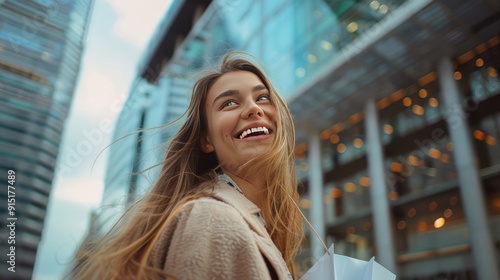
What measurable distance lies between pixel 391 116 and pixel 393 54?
1790 millimetres

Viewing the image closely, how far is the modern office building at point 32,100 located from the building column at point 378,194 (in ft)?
22.7

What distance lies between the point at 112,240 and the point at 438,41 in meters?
7.18

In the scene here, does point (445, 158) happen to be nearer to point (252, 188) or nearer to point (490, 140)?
point (490, 140)

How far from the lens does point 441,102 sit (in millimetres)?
7250

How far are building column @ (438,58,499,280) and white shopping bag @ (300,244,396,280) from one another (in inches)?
240

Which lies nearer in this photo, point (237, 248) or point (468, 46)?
point (237, 248)

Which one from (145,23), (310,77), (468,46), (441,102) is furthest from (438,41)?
(145,23)

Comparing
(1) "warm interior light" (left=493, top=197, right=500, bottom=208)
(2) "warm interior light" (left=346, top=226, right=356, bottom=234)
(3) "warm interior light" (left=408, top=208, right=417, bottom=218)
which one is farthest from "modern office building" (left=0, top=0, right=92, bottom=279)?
(2) "warm interior light" (left=346, top=226, right=356, bottom=234)

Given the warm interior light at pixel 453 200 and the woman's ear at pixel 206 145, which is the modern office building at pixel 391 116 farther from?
the woman's ear at pixel 206 145

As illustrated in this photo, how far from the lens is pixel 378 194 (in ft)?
27.4

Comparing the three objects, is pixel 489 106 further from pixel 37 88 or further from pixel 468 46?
pixel 37 88

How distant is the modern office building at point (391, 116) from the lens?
5980 mm

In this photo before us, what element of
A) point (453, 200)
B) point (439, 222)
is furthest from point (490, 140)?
point (439, 222)

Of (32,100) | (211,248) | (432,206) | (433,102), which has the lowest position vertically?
(211,248)
